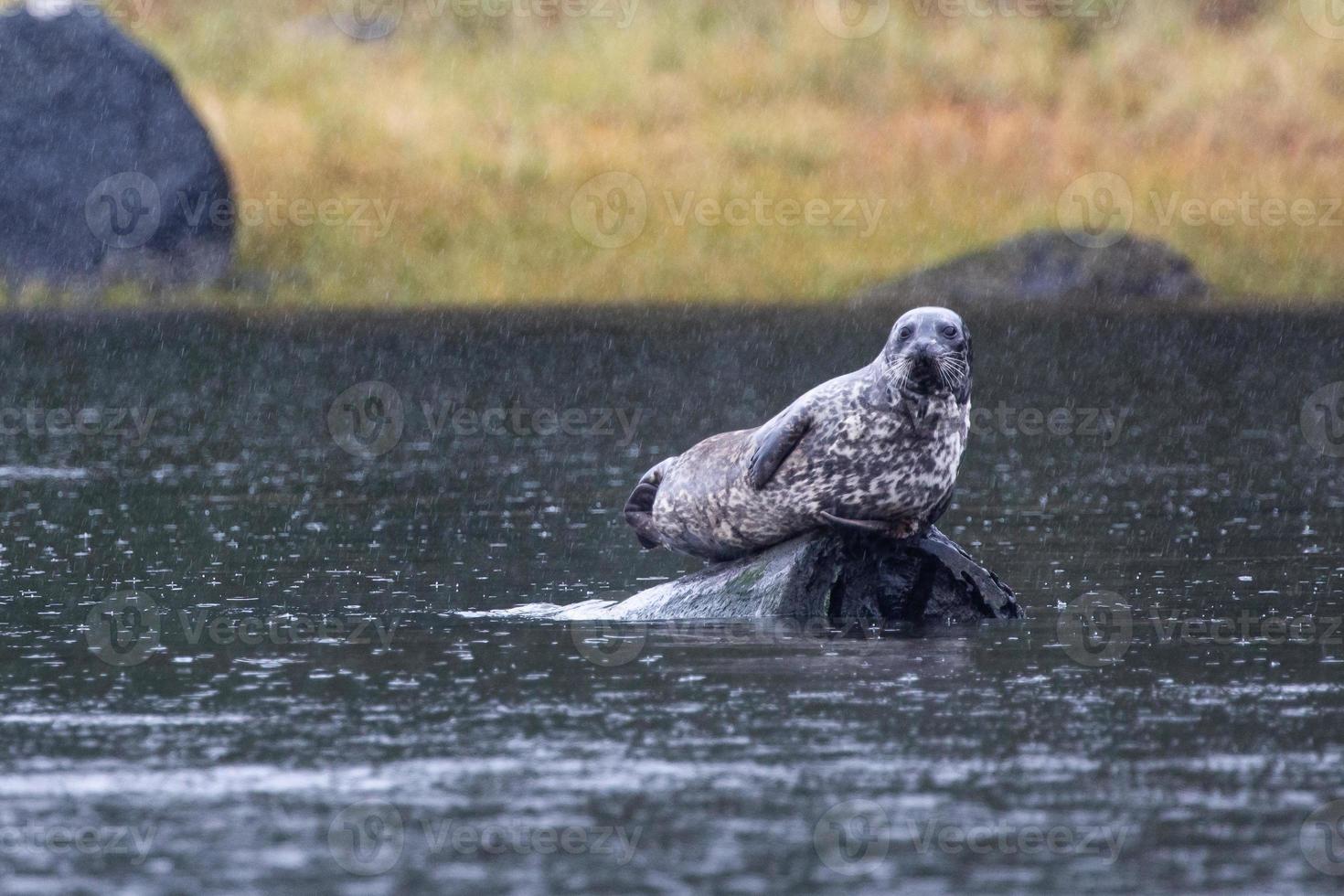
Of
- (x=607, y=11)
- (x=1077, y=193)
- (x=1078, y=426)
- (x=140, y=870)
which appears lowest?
(x=140, y=870)

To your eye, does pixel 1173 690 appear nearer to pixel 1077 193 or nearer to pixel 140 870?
pixel 140 870

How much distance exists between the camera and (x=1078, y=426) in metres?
22.0

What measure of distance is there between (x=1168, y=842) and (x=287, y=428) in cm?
1625

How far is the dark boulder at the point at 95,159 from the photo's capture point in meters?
40.5

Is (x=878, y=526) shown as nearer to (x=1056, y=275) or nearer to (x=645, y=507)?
(x=645, y=507)

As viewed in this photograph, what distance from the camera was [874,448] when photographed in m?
11.5

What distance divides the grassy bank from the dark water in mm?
22247

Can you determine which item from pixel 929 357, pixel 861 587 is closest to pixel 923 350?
pixel 929 357

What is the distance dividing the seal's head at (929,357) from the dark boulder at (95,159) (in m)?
30.6

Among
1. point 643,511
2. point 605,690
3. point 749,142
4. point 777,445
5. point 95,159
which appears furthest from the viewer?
point 749,142

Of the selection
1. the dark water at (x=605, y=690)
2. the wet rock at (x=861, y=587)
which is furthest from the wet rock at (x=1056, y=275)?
the wet rock at (x=861, y=587)

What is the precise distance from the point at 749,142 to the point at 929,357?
36639 millimetres

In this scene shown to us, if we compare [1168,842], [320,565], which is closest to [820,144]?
[320,565]

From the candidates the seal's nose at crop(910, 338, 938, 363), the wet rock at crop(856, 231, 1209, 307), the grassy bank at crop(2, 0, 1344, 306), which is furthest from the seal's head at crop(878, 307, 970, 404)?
the grassy bank at crop(2, 0, 1344, 306)
